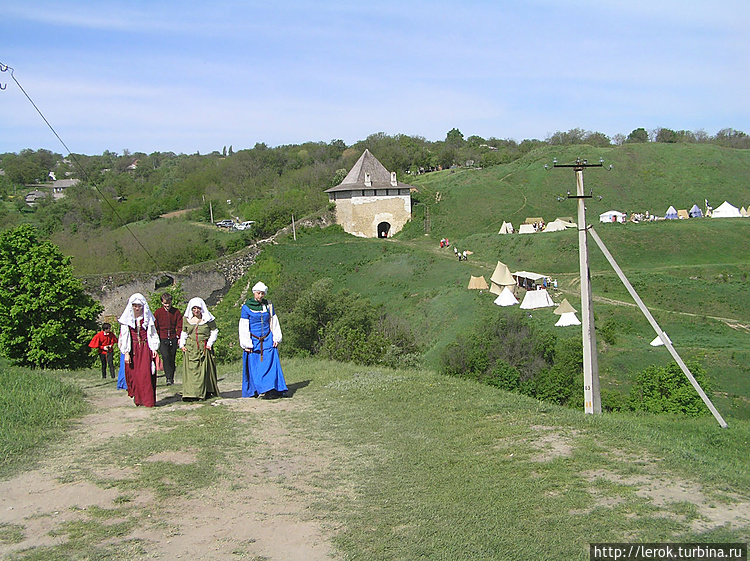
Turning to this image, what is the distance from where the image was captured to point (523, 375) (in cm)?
2123

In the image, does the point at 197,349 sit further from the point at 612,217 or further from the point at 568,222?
the point at 612,217

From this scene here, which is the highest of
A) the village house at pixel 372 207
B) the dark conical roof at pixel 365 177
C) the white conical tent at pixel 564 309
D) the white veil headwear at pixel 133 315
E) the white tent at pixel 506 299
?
the dark conical roof at pixel 365 177

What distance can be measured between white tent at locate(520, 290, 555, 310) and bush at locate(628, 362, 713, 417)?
1011cm

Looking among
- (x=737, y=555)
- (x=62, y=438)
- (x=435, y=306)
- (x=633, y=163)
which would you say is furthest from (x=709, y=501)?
(x=633, y=163)

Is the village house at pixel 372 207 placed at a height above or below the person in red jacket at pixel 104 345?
above

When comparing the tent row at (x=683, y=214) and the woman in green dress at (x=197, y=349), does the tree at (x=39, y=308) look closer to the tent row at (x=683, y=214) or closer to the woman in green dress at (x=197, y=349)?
the woman in green dress at (x=197, y=349)

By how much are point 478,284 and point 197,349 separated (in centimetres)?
2546

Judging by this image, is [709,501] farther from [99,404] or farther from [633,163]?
[633,163]

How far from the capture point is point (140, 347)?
9.16 m

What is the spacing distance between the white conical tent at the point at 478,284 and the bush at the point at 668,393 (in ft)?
45.3

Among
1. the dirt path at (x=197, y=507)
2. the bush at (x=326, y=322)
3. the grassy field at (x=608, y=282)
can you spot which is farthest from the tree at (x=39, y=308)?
the dirt path at (x=197, y=507)

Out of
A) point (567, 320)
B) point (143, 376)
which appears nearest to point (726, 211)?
point (567, 320)

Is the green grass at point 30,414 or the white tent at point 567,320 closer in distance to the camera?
the green grass at point 30,414

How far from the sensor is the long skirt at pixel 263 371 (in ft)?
31.4
